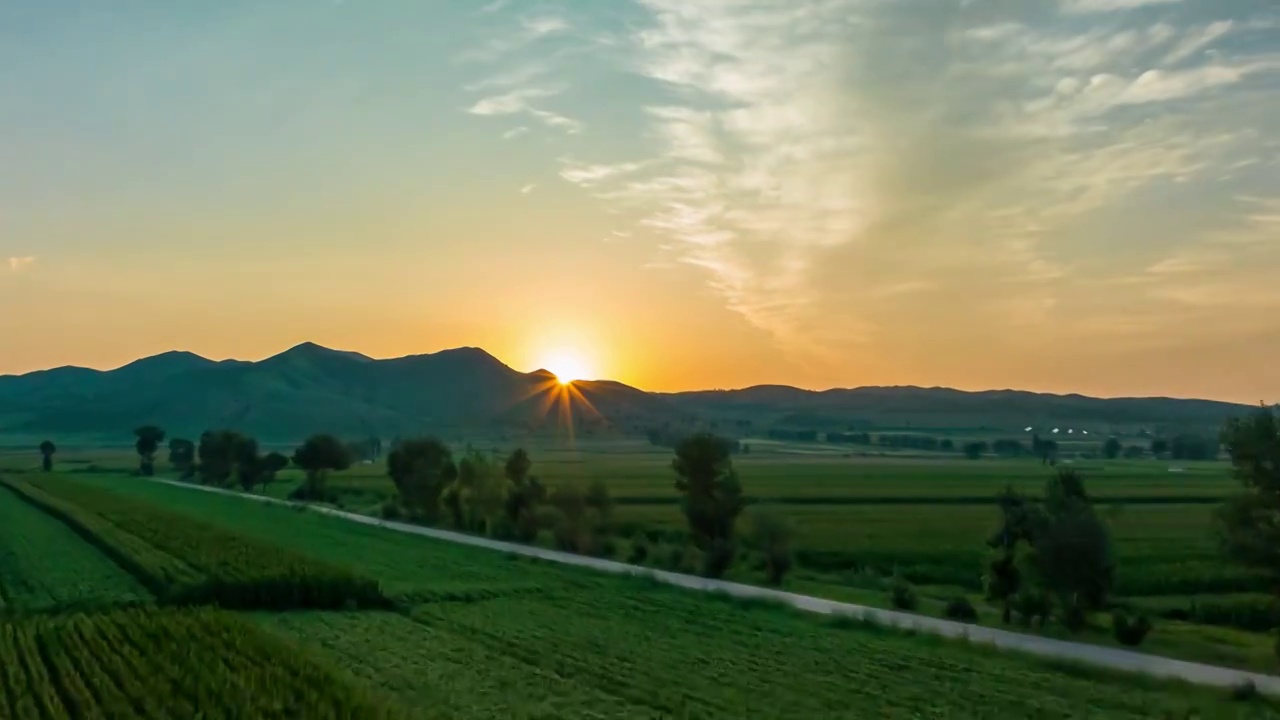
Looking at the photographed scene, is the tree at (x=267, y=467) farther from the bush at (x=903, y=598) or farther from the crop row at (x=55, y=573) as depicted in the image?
the bush at (x=903, y=598)

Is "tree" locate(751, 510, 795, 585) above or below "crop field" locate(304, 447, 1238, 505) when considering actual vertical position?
below

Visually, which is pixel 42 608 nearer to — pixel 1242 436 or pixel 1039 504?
pixel 1039 504

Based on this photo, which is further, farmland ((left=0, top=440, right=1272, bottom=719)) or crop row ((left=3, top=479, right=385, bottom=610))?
crop row ((left=3, top=479, right=385, bottom=610))

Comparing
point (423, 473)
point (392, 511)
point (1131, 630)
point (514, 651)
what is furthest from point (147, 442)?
point (1131, 630)

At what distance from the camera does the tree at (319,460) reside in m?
109

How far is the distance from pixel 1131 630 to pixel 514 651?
55.5 ft

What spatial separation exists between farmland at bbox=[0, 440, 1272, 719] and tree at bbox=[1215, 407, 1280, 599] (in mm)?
2780

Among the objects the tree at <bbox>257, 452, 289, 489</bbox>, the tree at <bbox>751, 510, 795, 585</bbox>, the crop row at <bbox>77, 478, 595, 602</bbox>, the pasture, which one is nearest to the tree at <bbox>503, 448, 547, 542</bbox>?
the crop row at <bbox>77, 478, 595, 602</bbox>

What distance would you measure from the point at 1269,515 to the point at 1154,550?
23.5 meters

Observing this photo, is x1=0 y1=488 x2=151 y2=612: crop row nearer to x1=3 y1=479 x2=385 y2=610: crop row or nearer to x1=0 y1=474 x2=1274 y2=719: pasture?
x1=3 y1=479 x2=385 y2=610: crop row

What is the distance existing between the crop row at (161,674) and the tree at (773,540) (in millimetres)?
22749

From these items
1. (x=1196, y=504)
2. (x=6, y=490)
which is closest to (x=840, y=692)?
(x=1196, y=504)

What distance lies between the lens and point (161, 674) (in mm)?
24844

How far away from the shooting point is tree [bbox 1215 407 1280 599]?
30.4 m
